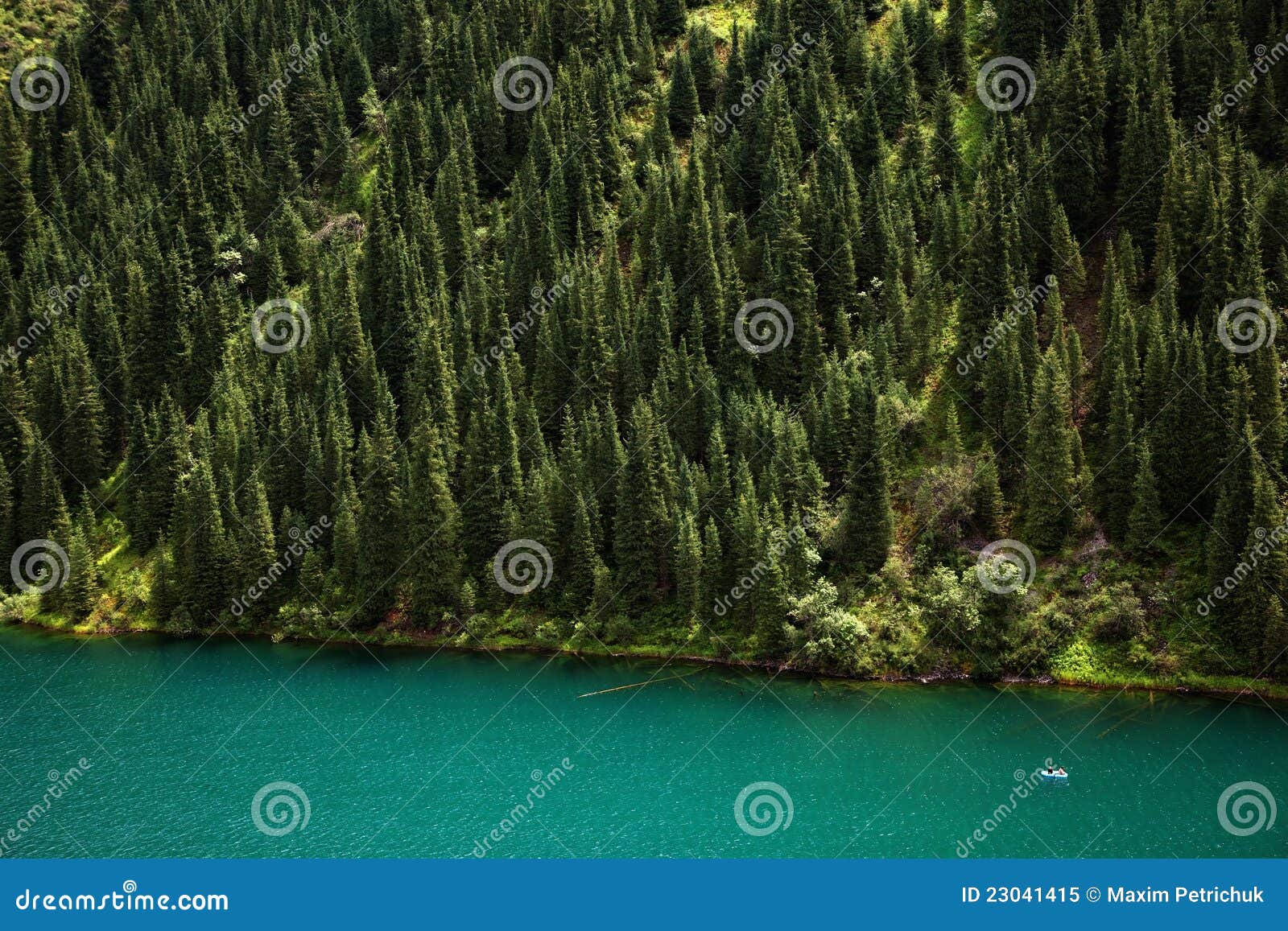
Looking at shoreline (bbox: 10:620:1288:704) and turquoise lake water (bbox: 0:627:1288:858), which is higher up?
turquoise lake water (bbox: 0:627:1288:858)

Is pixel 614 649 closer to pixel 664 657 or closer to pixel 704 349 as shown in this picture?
pixel 664 657

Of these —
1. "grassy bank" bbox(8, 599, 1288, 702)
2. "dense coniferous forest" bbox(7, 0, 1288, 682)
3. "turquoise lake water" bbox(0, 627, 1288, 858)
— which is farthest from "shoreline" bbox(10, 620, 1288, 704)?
"turquoise lake water" bbox(0, 627, 1288, 858)

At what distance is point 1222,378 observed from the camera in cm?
7806

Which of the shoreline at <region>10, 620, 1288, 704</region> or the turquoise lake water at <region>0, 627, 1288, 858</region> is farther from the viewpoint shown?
the shoreline at <region>10, 620, 1288, 704</region>

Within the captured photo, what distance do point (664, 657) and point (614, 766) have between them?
20956 millimetres

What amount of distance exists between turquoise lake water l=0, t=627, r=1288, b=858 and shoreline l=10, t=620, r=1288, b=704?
119 centimetres

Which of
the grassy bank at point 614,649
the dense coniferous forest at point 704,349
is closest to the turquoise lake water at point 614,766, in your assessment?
the grassy bank at point 614,649

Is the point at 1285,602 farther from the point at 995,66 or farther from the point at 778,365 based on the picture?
the point at 995,66

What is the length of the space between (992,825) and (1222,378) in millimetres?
42071

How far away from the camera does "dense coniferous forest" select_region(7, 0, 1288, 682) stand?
79625mm

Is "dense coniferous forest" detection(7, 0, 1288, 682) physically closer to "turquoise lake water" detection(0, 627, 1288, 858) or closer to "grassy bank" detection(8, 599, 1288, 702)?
"grassy bank" detection(8, 599, 1288, 702)

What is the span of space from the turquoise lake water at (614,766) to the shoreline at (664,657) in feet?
3.91

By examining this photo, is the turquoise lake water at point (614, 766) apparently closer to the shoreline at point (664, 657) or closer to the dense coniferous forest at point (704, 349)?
the shoreline at point (664, 657)

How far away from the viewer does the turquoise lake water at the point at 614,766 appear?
2175 inches
